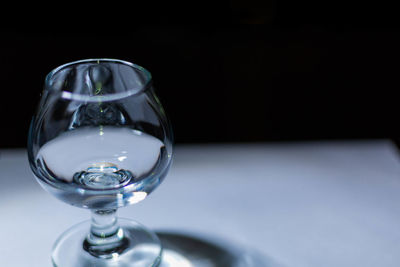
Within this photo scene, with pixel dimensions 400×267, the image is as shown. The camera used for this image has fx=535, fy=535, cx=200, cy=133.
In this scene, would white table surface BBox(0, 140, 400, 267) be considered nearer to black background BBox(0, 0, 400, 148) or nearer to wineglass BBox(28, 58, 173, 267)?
wineglass BBox(28, 58, 173, 267)

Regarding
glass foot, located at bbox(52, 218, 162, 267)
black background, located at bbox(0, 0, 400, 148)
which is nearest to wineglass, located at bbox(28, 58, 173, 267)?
glass foot, located at bbox(52, 218, 162, 267)

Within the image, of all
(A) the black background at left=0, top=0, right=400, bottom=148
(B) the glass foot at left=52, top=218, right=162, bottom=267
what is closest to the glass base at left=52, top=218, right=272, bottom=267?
(B) the glass foot at left=52, top=218, right=162, bottom=267

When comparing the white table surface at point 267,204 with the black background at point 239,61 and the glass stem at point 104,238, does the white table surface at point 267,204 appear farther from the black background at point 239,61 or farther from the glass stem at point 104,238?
the black background at point 239,61

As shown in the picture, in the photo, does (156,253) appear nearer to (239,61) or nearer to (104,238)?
(104,238)

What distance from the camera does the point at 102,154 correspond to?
470 millimetres

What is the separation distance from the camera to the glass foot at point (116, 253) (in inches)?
17.2

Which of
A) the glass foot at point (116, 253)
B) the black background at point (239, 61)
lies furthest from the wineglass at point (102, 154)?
the black background at point (239, 61)

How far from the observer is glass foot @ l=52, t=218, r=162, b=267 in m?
0.44

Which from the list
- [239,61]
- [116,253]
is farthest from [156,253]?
[239,61]

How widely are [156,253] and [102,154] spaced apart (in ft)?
0.32

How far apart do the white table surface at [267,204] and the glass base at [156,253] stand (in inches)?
0.4

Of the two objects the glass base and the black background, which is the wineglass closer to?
the glass base

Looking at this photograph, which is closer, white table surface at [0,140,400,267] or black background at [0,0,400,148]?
white table surface at [0,140,400,267]

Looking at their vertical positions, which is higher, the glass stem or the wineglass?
the wineglass
